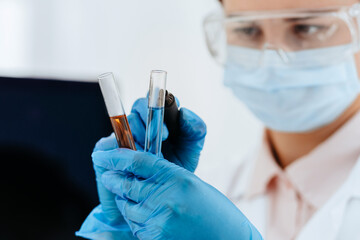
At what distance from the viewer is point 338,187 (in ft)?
3.22

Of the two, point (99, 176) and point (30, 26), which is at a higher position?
point (30, 26)

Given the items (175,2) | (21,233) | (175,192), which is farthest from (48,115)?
(175,2)

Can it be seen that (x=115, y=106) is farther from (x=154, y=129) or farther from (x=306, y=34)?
(x=306, y=34)

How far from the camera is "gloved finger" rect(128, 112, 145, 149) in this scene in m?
0.57

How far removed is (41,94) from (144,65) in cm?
71

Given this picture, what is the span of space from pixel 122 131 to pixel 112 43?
108 cm

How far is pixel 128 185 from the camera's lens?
0.51m

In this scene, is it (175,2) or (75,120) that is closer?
(75,120)

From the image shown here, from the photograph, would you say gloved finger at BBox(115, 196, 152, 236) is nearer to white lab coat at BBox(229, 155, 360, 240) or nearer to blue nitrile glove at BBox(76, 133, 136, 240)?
blue nitrile glove at BBox(76, 133, 136, 240)

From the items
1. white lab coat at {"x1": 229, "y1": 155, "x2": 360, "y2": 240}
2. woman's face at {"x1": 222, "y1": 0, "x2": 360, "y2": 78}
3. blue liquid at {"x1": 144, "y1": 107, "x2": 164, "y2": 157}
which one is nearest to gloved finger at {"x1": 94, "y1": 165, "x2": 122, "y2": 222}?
blue liquid at {"x1": 144, "y1": 107, "x2": 164, "y2": 157}

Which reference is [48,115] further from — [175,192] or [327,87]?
[327,87]

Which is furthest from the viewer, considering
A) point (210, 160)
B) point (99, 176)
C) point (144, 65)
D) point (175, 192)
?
point (144, 65)

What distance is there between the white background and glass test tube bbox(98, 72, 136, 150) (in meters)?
0.79

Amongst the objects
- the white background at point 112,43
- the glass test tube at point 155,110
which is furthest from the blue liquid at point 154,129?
the white background at point 112,43
